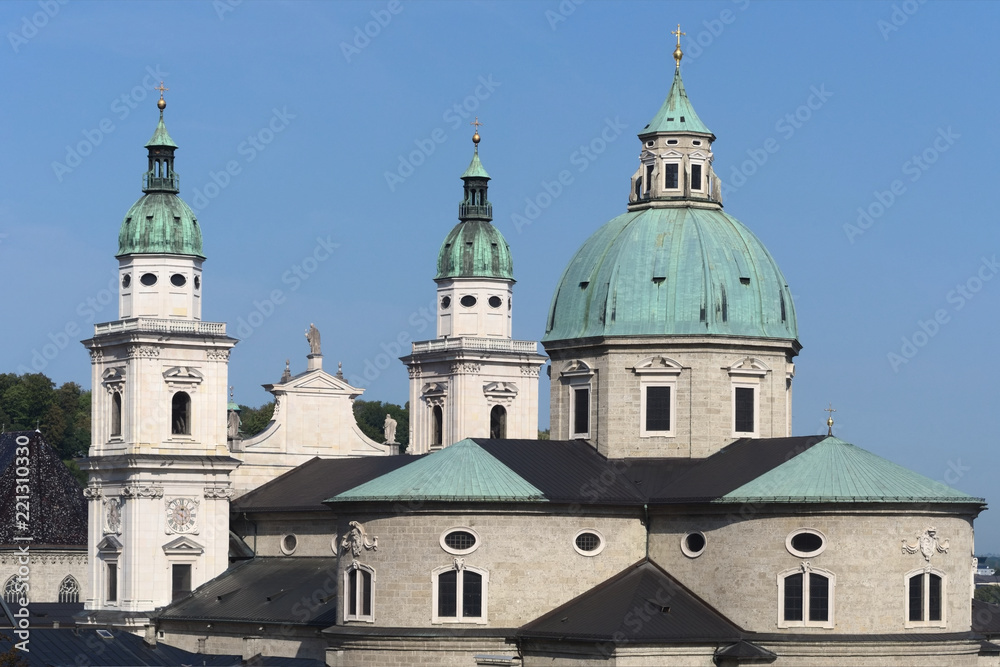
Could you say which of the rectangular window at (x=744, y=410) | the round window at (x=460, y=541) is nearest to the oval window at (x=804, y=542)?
the rectangular window at (x=744, y=410)

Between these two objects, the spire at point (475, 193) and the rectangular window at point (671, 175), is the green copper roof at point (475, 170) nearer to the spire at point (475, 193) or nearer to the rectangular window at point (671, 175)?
the spire at point (475, 193)

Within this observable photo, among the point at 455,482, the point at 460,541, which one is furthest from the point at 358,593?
the point at 455,482

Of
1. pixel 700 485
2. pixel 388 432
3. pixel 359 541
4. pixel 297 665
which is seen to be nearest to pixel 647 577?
pixel 700 485

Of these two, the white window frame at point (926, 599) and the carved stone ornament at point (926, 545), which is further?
the carved stone ornament at point (926, 545)

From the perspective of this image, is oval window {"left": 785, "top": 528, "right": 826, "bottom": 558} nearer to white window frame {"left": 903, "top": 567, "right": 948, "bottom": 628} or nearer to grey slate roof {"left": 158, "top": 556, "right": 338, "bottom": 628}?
white window frame {"left": 903, "top": 567, "right": 948, "bottom": 628}

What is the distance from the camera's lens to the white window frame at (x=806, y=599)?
76062 mm

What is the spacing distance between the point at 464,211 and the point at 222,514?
32083mm

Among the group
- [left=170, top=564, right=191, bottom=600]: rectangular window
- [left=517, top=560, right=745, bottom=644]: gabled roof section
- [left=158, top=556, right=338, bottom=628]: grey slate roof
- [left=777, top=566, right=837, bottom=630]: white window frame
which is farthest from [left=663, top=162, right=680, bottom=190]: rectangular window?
[left=170, top=564, right=191, bottom=600]: rectangular window

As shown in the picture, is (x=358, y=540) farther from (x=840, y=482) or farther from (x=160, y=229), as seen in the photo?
(x=160, y=229)

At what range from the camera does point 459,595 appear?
3063 inches

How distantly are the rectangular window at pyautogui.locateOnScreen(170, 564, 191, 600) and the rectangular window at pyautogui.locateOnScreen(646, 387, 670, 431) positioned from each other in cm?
3065

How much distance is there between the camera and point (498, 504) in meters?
78.2

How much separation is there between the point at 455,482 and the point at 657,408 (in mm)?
9488

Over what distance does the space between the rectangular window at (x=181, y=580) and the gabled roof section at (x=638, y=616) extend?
106 ft
